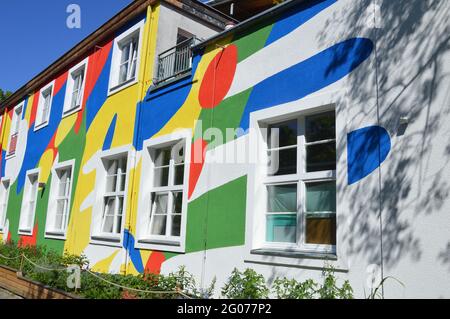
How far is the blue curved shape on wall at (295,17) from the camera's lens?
555 centimetres

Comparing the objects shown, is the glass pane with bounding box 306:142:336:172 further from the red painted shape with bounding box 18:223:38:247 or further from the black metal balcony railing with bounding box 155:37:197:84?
the red painted shape with bounding box 18:223:38:247

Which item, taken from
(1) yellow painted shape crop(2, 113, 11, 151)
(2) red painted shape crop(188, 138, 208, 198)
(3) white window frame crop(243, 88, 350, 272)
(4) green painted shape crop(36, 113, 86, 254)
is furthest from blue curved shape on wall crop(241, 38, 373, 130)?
(1) yellow painted shape crop(2, 113, 11, 151)

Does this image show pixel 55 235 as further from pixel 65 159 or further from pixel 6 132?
pixel 6 132

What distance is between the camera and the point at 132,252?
26.4 feet

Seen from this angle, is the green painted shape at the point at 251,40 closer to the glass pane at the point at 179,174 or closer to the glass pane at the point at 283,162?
the glass pane at the point at 283,162

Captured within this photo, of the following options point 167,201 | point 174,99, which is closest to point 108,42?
point 174,99

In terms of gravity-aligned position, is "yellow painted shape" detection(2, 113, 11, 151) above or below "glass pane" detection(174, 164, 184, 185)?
above

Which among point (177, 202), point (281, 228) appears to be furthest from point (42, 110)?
point (281, 228)

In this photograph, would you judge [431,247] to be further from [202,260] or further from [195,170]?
[195,170]

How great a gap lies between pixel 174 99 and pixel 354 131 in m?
4.10

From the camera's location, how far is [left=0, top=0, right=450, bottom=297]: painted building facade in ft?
13.8

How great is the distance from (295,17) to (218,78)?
5.63 feet

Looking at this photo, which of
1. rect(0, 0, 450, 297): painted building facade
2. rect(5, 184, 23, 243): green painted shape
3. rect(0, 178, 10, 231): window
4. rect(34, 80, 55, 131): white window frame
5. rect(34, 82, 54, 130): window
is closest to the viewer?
rect(0, 0, 450, 297): painted building facade

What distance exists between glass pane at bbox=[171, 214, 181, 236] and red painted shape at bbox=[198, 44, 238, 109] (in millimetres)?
2122
